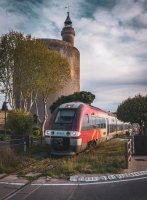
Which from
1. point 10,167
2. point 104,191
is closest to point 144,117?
point 10,167

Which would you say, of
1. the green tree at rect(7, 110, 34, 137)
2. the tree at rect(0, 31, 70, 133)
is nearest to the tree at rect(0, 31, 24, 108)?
the tree at rect(0, 31, 70, 133)

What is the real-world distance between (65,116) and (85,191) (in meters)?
9.19

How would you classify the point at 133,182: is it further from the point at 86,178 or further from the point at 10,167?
the point at 10,167

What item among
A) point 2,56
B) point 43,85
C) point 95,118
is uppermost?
point 2,56

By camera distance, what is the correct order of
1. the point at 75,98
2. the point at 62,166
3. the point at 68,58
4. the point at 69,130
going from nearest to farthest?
1. the point at 62,166
2. the point at 69,130
3. the point at 75,98
4. the point at 68,58

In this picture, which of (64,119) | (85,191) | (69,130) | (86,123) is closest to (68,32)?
(86,123)

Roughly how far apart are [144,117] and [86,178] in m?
17.0

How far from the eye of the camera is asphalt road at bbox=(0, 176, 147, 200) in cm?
902

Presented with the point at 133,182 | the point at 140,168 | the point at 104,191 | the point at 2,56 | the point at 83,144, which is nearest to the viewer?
the point at 104,191

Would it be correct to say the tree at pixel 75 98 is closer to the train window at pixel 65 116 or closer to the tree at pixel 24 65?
the tree at pixel 24 65

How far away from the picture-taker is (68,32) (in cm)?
6906

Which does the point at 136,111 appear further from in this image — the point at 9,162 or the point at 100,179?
the point at 100,179

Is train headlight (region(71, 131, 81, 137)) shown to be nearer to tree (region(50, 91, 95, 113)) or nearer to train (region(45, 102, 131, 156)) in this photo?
train (region(45, 102, 131, 156))

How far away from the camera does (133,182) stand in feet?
35.7
